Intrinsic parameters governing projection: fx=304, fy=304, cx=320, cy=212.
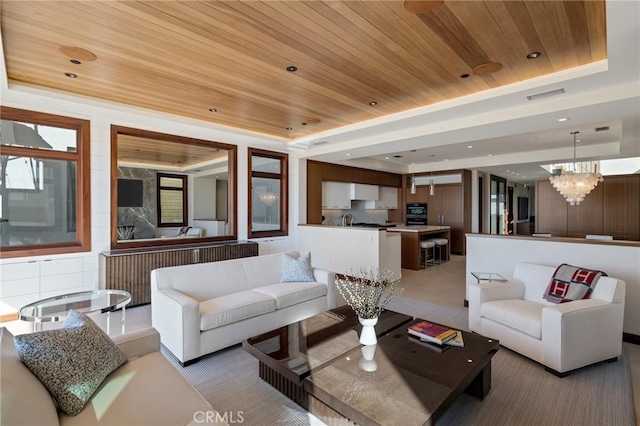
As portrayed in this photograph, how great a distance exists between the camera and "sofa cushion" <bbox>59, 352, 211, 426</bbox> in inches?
55.8

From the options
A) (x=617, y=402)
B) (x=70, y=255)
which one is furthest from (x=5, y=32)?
(x=617, y=402)

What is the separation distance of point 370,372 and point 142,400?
4.27 ft

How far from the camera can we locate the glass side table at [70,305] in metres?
2.60

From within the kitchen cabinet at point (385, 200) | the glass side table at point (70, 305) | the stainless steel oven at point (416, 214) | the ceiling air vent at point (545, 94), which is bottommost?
the glass side table at point (70, 305)

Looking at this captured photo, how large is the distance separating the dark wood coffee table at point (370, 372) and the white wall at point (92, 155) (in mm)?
3230

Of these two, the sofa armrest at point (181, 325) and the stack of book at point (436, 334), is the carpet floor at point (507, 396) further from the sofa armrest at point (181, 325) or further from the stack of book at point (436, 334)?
the stack of book at point (436, 334)

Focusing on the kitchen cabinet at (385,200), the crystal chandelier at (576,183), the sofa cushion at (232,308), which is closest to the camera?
the sofa cushion at (232,308)

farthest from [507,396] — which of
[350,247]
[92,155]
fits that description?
[92,155]

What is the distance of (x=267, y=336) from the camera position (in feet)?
8.38

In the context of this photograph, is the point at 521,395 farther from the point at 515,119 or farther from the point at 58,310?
the point at 58,310

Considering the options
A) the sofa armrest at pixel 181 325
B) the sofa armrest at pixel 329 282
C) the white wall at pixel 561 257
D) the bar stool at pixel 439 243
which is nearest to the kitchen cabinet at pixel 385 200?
the bar stool at pixel 439 243

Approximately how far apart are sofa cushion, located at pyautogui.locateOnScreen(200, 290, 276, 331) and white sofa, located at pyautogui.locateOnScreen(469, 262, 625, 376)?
2.29 m

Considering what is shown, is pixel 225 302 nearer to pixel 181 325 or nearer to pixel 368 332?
pixel 181 325

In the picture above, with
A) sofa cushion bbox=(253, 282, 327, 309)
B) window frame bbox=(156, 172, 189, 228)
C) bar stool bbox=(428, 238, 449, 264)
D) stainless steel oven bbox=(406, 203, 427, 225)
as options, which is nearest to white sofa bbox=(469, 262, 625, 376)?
sofa cushion bbox=(253, 282, 327, 309)
